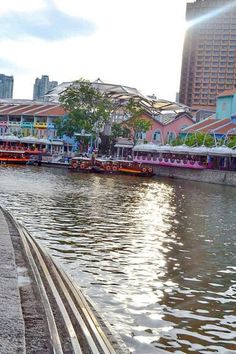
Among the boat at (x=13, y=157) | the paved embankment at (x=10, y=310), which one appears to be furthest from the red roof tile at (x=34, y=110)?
the paved embankment at (x=10, y=310)

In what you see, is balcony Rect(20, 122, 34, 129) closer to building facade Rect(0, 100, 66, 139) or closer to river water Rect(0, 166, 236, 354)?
building facade Rect(0, 100, 66, 139)

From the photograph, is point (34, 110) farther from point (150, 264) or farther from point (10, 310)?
point (10, 310)

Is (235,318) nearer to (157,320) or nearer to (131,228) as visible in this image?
(157,320)

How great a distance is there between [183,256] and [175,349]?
233 inches

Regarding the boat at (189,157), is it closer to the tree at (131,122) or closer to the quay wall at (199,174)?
the quay wall at (199,174)

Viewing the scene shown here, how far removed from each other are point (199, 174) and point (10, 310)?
4690cm

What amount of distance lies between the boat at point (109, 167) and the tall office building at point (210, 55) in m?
69.4

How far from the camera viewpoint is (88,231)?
15430mm

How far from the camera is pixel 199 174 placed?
170ft

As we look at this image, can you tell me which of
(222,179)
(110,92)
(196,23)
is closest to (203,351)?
(222,179)

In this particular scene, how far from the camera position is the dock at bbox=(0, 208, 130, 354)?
16.8ft

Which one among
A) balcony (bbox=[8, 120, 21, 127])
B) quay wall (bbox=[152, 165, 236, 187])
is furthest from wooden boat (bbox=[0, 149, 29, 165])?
balcony (bbox=[8, 120, 21, 127])

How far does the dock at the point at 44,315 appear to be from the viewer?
16.8ft

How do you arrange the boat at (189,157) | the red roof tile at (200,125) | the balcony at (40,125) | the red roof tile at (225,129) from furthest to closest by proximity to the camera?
the balcony at (40,125) < the red roof tile at (200,125) < the red roof tile at (225,129) < the boat at (189,157)
